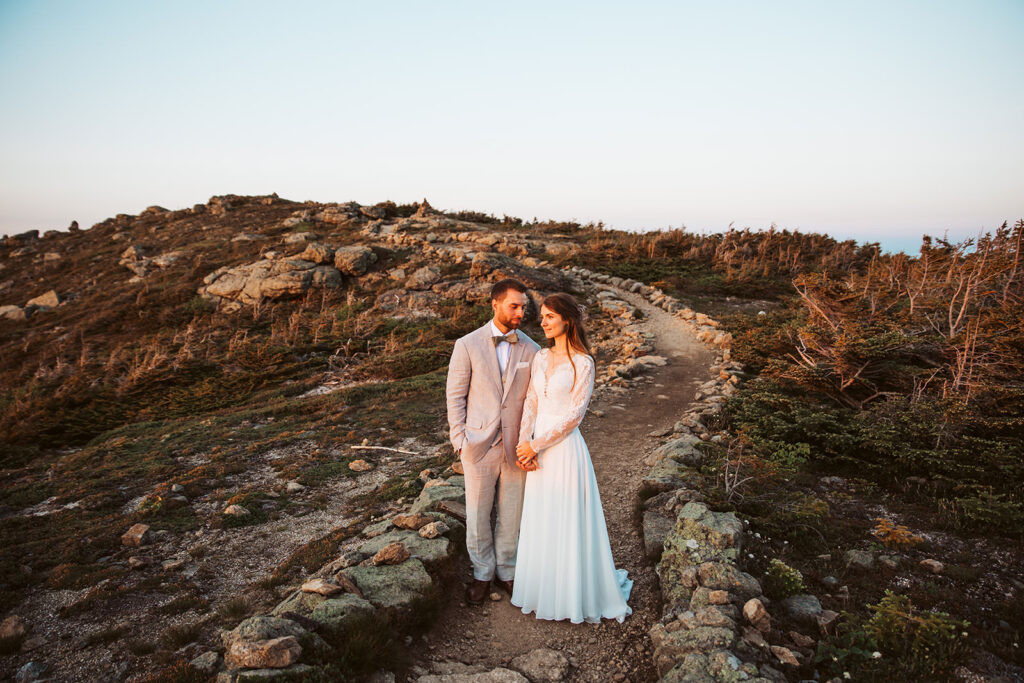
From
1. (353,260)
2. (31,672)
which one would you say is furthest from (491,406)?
(353,260)

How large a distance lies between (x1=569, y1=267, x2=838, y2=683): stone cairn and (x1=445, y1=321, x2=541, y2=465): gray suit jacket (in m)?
1.80

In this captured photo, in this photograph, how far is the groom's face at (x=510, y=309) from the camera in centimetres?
387

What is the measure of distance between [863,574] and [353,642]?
4.31 m

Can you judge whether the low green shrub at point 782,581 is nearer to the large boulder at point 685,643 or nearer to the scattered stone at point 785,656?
the scattered stone at point 785,656

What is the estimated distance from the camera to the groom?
4039 mm

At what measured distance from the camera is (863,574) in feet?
14.1

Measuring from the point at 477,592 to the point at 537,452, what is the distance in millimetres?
1524

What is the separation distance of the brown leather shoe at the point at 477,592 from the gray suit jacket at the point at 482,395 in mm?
1219

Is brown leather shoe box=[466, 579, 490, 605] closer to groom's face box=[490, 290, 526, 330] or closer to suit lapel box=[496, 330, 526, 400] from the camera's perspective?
suit lapel box=[496, 330, 526, 400]

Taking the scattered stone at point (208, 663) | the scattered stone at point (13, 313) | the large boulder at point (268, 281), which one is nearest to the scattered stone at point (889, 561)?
the scattered stone at point (208, 663)

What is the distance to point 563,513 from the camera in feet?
12.9

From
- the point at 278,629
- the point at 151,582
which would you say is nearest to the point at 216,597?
the point at 151,582

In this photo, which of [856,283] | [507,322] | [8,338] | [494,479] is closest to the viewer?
[507,322]

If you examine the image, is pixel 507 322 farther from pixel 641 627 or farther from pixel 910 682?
pixel 910 682
